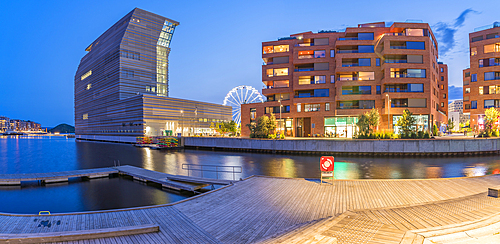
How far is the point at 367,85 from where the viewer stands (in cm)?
5722

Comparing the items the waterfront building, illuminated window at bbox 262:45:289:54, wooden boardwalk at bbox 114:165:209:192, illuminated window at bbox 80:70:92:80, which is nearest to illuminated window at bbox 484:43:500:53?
illuminated window at bbox 262:45:289:54

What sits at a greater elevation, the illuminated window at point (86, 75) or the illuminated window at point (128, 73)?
the illuminated window at point (86, 75)

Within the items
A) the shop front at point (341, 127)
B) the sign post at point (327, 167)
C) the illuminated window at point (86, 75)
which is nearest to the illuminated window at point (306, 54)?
the shop front at point (341, 127)

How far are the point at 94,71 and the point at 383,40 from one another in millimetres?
149527

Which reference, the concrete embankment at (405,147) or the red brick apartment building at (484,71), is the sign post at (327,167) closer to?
the concrete embankment at (405,147)

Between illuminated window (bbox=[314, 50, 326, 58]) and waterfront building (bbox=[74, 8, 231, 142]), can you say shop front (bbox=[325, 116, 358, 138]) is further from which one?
waterfront building (bbox=[74, 8, 231, 142])

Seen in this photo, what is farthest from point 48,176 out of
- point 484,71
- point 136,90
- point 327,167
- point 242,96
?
point 136,90

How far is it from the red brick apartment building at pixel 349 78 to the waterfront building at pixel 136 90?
183 feet

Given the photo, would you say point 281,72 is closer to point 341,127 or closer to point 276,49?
point 276,49

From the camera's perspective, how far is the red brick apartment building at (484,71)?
210 feet

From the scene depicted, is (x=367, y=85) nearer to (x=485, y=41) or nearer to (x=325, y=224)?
(x=485, y=41)

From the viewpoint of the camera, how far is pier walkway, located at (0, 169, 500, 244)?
6.41 m

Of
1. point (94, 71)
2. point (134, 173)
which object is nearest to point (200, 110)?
point (94, 71)

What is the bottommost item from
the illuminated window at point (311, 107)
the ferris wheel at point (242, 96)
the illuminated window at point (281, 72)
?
the illuminated window at point (311, 107)
